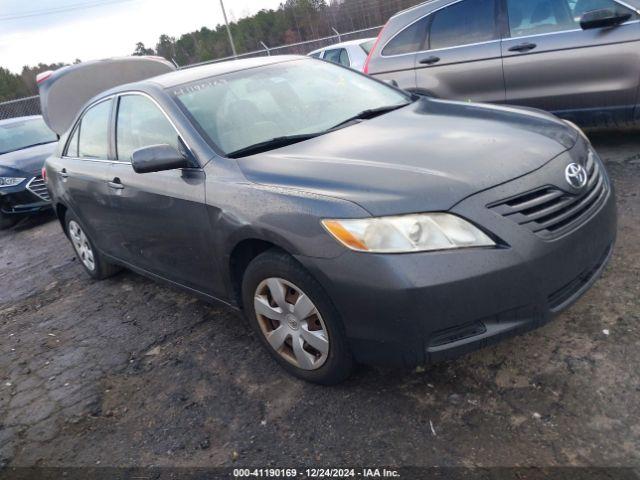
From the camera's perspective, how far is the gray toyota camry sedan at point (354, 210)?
87.2 inches

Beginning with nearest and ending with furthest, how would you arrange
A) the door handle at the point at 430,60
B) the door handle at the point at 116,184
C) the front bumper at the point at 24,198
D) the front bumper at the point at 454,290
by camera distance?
the front bumper at the point at 454,290 < the door handle at the point at 116,184 < the door handle at the point at 430,60 < the front bumper at the point at 24,198

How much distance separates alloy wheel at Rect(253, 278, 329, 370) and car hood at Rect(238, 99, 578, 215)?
1.65ft

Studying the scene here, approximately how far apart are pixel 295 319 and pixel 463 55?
4.13 meters

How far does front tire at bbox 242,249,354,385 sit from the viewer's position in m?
2.46

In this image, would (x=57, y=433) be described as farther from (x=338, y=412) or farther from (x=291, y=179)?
(x=291, y=179)

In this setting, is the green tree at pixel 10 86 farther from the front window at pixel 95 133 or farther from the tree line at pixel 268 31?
the front window at pixel 95 133

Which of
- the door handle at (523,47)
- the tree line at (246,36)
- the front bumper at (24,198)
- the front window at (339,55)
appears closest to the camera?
the door handle at (523,47)

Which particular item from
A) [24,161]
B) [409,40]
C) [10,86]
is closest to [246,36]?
[10,86]

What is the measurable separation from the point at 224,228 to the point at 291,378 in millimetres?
864

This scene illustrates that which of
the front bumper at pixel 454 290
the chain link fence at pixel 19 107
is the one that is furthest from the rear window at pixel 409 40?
the chain link fence at pixel 19 107

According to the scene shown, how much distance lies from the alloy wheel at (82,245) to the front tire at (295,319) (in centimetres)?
255

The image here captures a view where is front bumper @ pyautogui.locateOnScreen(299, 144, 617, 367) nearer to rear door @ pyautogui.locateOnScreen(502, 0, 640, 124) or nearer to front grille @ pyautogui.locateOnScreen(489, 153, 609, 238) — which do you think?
front grille @ pyautogui.locateOnScreen(489, 153, 609, 238)

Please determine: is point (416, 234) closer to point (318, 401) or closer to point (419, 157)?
point (419, 157)

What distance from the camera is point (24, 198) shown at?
793 centimetres
